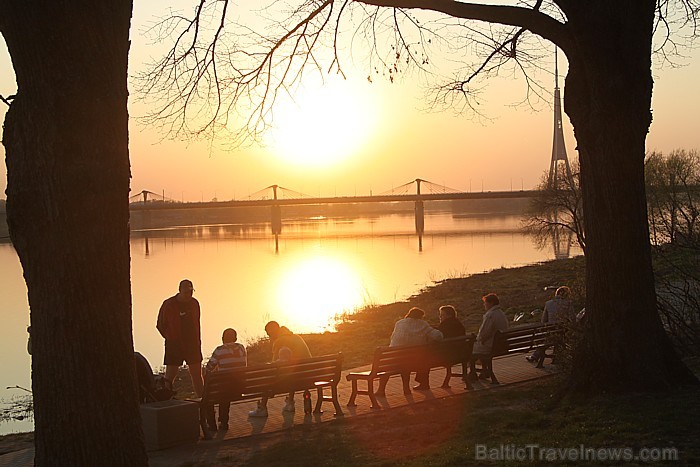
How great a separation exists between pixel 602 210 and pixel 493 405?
2172 mm

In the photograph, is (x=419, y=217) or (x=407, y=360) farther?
(x=419, y=217)

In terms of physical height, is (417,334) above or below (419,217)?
below

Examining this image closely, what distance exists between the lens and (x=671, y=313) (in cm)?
1033

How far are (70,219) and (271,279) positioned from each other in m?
40.9

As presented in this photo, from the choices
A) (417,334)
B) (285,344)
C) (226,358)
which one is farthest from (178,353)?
(417,334)

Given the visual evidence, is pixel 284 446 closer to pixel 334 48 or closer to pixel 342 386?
pixel 342 386

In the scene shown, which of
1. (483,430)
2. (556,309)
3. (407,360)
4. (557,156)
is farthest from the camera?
(557,156)

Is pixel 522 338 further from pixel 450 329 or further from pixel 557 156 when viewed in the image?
pixel 557 156

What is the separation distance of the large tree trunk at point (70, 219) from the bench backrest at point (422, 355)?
5.17 metres

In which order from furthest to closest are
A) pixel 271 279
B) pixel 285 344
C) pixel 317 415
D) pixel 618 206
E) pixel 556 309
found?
pixel 271 279, pixel 556 309, pixel 285 344, pixel 317 415, pixel 618 206

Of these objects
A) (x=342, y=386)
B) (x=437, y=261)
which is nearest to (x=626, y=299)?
(x=342, y=386)

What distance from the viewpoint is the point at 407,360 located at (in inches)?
370

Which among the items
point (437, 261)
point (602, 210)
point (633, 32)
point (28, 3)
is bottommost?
point (437, 261)

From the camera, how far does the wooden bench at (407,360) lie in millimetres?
9156
